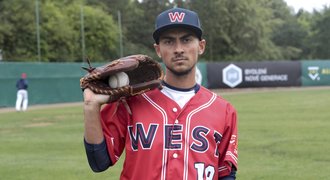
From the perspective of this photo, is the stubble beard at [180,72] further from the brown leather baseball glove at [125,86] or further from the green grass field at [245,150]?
the green grass field at [245,150]

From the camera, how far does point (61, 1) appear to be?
53281 millimetres

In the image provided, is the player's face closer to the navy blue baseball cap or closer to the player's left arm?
the navy blue baseball cap

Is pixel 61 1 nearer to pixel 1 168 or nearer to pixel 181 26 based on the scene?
pixel 1 168

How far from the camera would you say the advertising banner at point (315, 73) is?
129ft

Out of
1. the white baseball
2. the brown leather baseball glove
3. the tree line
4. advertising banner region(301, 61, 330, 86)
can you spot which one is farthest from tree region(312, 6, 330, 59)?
the white baseball

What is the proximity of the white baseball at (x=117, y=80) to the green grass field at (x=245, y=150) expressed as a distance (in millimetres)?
5159

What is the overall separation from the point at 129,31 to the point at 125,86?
203 ft

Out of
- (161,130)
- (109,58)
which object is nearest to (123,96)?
(161,130)

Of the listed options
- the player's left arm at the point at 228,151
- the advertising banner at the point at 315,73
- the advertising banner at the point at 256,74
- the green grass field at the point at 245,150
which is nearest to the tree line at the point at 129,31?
the advertising banner at the point at 256,74

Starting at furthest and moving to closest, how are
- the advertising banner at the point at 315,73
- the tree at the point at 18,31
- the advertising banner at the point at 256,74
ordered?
1. the tree at the point at 18,31
2. the advertising banner at the point at 315,73
3. the advertising banner at the point at 256,74

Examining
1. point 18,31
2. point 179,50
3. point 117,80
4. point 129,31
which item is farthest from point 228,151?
point 129,31

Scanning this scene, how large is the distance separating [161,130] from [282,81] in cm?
3736

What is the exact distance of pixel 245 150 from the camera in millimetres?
10266

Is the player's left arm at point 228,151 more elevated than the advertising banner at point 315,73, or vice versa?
the advertising banner at point 315,73
